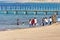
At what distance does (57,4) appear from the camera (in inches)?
891

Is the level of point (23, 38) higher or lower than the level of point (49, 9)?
higher

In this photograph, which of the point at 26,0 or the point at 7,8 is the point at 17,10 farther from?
the point at 26,0

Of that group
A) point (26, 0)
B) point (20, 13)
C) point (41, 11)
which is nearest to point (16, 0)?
point (26, 0)

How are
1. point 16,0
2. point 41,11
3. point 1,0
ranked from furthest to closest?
point 16,0, point 1,0, point 41,11

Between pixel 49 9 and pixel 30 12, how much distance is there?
2.12 m

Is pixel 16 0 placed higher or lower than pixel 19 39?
lower

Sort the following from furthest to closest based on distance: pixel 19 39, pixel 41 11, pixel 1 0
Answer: pixel 1 0
pixel 41 11
pixel 19 39

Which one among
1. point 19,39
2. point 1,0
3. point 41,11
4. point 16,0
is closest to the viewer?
point 19,39

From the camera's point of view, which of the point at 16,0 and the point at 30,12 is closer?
the point at 30,12

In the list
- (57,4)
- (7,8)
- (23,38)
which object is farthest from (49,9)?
(23,38)

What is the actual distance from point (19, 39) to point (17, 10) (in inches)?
644

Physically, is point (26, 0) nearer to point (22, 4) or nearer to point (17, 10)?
point (22, 4)

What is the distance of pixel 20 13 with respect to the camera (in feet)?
75.3

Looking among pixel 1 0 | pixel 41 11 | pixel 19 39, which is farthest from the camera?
pixel 1 0
